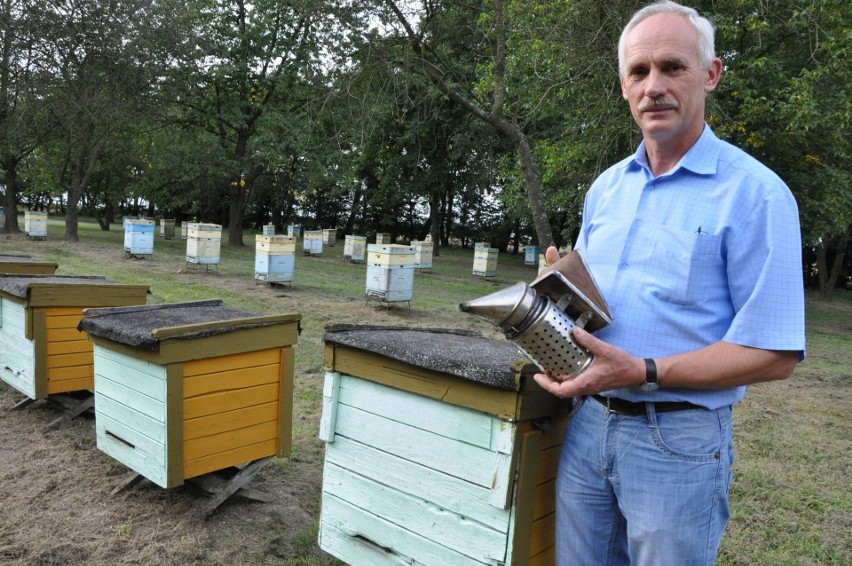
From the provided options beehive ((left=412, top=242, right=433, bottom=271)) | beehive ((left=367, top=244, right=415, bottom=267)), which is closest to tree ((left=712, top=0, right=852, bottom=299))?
beehive ((left=367, top=244, right=415, bottom=267))

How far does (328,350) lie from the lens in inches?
81.9

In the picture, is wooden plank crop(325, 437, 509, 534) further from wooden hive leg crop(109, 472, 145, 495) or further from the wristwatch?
wooden hive leg crop(109, 472, 145, 495)

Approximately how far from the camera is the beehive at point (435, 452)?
1.62 m

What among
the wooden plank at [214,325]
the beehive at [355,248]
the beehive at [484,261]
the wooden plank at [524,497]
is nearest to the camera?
the wooden plank at [524,497]

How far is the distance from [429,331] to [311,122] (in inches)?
127

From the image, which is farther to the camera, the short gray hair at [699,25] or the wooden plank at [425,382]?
the wooden plank at [425,382]

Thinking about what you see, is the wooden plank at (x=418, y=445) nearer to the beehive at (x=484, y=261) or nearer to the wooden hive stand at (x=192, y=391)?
the wooden hive stand at (x=192, y=391)

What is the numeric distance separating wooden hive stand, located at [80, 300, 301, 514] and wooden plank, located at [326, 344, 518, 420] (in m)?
0.84

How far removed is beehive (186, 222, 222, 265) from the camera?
11.6m

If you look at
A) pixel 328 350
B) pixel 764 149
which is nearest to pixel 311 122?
pixel 328 350

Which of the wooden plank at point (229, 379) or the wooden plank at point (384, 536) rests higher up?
the wooden plank at point (229, 379)

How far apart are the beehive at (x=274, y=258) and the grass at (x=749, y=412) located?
287 millimetres

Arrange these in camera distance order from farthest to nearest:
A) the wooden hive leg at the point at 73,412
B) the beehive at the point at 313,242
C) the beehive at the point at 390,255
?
the beehive at the point at 313,242
the beehive at the point at 390,255
the wooden hive leg at the point at 73,412

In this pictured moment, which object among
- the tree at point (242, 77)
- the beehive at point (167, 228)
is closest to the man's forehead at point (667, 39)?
the tree at point (242, 77)
